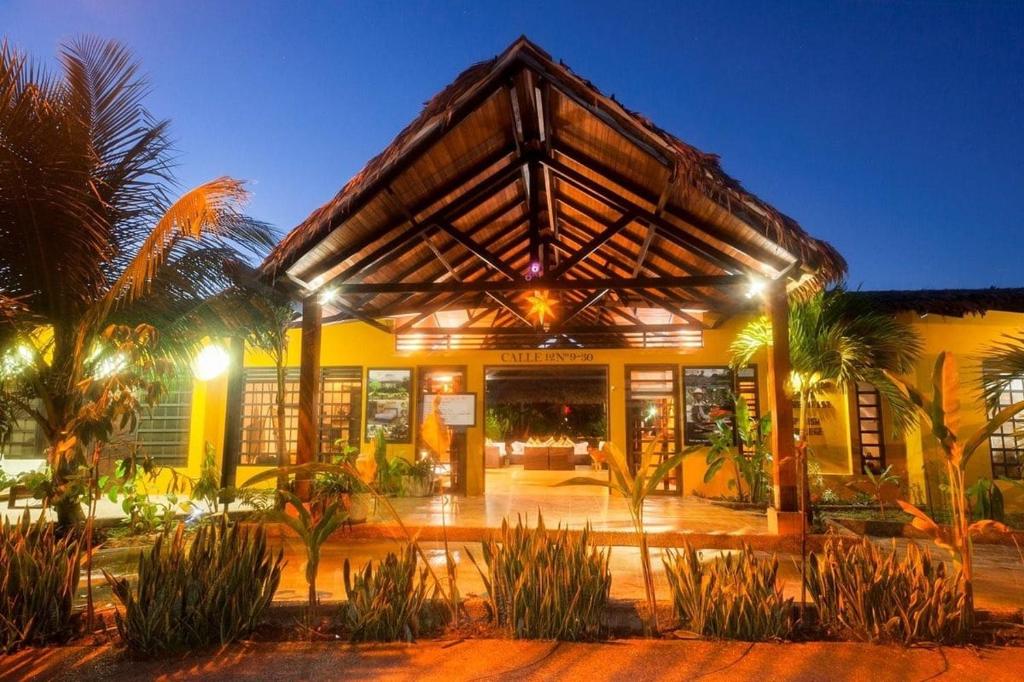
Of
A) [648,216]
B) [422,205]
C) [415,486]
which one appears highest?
[422,205]

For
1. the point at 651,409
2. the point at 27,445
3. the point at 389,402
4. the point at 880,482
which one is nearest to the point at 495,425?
the point at 389,402

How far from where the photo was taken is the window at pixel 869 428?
30.2 feet

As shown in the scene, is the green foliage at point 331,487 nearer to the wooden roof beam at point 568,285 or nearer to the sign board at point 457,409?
the wooden roof beam at point 568,285

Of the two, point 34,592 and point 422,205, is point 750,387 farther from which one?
point 34,592

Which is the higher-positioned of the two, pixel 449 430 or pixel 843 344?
pixel 843 344

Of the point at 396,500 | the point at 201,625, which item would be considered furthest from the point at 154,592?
the point at 396,500

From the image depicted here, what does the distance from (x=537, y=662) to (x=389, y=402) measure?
7.72 metres

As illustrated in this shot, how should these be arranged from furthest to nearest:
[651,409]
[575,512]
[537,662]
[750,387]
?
[651,409], [750,387], [575,512], [537,662]

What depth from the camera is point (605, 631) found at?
384 cm

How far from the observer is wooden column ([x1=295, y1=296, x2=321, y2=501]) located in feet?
22.3

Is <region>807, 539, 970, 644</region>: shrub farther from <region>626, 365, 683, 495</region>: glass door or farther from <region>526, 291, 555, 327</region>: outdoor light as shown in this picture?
<region>626, 365, 683, 495</region>: glass door

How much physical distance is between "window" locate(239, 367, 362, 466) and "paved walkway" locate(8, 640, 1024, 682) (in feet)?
23.4

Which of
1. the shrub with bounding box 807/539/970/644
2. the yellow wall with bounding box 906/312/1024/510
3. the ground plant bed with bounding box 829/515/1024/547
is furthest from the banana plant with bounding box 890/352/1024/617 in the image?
the yellow wall with bounding box 906/312/1024/510

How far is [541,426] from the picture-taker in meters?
18.9
